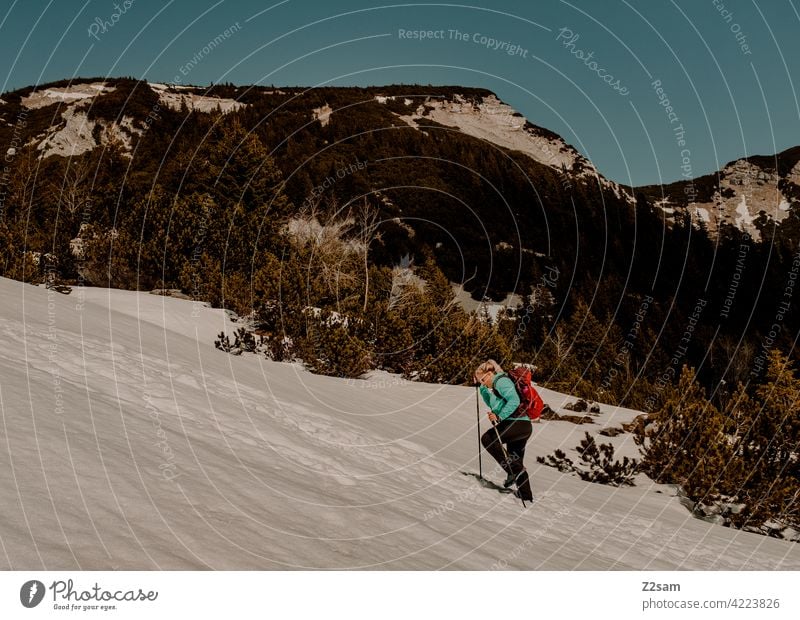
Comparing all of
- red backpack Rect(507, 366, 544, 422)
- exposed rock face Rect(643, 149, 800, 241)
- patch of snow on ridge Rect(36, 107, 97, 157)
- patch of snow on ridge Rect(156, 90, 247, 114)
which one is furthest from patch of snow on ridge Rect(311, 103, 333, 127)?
red backpack Rect(507, 366, 544, 422)

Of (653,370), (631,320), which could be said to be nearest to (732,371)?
(653,370)

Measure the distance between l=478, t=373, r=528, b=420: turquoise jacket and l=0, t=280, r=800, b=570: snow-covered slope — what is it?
2.75ft

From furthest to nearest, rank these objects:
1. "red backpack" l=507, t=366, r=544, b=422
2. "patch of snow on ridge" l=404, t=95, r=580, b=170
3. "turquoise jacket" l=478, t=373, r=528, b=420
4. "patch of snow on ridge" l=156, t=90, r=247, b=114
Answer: "patch of snow on ridge" l=404, t=95, r=580, b=170 < "patch of snow on ridge" l=156, t=90, r=247, b=114 < "red backpack" l=507, t=366, r=544, b=422 < "turquoise jacket" l=478, t=373, r=528, b=420

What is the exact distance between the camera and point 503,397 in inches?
236

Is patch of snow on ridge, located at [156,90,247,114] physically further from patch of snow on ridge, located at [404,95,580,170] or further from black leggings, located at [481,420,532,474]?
black leggings, located at [481,420,532,474]

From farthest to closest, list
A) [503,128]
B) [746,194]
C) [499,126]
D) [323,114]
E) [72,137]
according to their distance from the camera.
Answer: [746,194] < [503,128] < [499,126] < [323,114] < [72,137]

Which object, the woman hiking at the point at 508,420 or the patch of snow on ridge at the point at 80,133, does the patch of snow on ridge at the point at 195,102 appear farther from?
the woman hiking at the point at 508,420

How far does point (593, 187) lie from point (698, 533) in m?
51.3

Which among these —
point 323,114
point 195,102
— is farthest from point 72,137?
point 323,114

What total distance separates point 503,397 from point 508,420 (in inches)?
11.3

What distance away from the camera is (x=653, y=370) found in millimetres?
22203

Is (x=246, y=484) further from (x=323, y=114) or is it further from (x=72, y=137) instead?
(x=323, y=114)

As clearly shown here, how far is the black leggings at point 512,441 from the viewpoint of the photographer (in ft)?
19.9

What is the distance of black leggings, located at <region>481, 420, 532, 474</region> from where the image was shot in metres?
6.08
